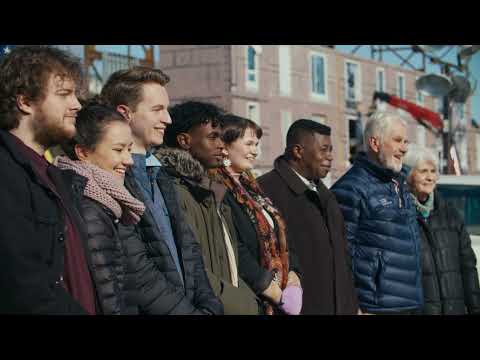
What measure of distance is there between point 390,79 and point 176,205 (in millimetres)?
22808

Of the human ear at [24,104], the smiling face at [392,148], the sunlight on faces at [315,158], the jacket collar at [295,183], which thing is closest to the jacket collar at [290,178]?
the jacket collar at [295,183]

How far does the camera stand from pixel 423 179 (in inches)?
225

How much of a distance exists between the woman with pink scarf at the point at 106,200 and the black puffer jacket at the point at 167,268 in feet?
0.21

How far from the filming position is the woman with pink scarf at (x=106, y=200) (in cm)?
321

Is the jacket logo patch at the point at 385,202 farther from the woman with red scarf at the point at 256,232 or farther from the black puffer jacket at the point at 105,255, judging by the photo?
the black puffer jacket at the point at 105,255

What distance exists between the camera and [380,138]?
5469mm

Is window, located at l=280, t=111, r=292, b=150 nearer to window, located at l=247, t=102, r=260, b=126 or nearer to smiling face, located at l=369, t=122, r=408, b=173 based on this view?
window, located at l=247, t=102, r=260, b=126

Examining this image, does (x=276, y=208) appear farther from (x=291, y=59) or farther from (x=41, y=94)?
(x=291, y=59)

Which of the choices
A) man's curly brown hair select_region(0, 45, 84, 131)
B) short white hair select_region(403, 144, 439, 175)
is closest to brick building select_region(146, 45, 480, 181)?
short white hair select_region(403, 144, 439, 175)

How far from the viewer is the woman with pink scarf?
3207 millimetres

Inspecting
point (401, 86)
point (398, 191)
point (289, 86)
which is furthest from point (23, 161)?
point (401, 86)

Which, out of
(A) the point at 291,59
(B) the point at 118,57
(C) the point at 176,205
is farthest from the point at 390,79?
(C) the point at 176,205

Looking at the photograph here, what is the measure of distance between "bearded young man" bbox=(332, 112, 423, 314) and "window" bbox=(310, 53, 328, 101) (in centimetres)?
1825

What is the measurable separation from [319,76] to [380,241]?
1881 cm
